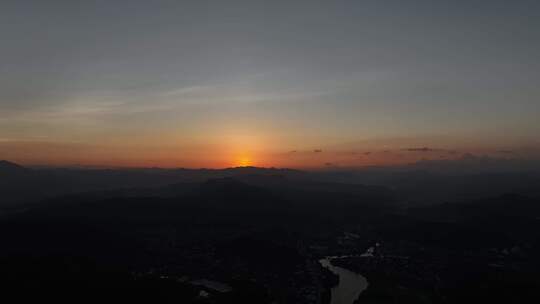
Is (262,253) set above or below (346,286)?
above

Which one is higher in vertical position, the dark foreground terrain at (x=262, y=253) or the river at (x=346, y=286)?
the dark foreground terrain at (x=262, y=253)

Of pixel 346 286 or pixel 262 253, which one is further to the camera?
pixel 262 253

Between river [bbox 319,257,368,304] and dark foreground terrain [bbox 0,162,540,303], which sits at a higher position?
dark foreground terrain [bbox 0,162,540,303]

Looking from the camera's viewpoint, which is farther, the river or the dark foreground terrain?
the river

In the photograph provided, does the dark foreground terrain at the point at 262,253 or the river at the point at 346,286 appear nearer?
the dark foreground terrain at the point at 262,253

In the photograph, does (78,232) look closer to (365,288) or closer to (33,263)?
(33,263)
